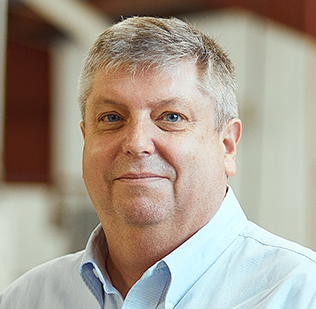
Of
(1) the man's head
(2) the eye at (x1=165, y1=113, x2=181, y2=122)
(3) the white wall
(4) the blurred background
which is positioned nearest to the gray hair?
(1) the man's head

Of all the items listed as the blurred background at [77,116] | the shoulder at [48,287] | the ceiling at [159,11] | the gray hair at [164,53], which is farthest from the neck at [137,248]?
the ceiling at [159,11]

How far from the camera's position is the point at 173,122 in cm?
122

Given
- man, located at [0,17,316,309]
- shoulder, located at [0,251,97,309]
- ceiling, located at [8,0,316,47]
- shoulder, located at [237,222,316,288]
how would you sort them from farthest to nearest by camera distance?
ceiling, located at [8,0,316,47] < shoulder, located at [0,251,97,309] < man, located at [0,17,316,309] < shoulder, located at [237,222,316,288]

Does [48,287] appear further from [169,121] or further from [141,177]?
[169,121]

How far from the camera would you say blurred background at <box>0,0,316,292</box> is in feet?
11.5

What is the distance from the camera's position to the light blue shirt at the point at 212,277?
1.05m

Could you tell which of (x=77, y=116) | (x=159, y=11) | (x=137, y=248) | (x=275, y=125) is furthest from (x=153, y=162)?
(x=77, y=116)

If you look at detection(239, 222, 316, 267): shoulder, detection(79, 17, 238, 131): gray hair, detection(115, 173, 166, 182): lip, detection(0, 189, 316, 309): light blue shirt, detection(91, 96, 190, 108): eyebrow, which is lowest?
detection(0, 189, 316, 309): light blue shirt

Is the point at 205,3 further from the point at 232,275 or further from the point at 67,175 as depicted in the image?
the point at 232,275

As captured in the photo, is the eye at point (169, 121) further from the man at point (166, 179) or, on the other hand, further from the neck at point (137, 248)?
the neck at point (137, 248)

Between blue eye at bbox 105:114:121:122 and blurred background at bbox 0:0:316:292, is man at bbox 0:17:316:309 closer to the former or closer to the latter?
blue eye at bbox 105:114:121:122

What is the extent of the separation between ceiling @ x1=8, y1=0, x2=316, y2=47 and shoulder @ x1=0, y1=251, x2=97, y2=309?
2.75 meters

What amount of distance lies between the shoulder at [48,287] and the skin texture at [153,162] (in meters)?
0.22

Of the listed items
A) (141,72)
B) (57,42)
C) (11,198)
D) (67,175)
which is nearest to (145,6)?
(57,42)
